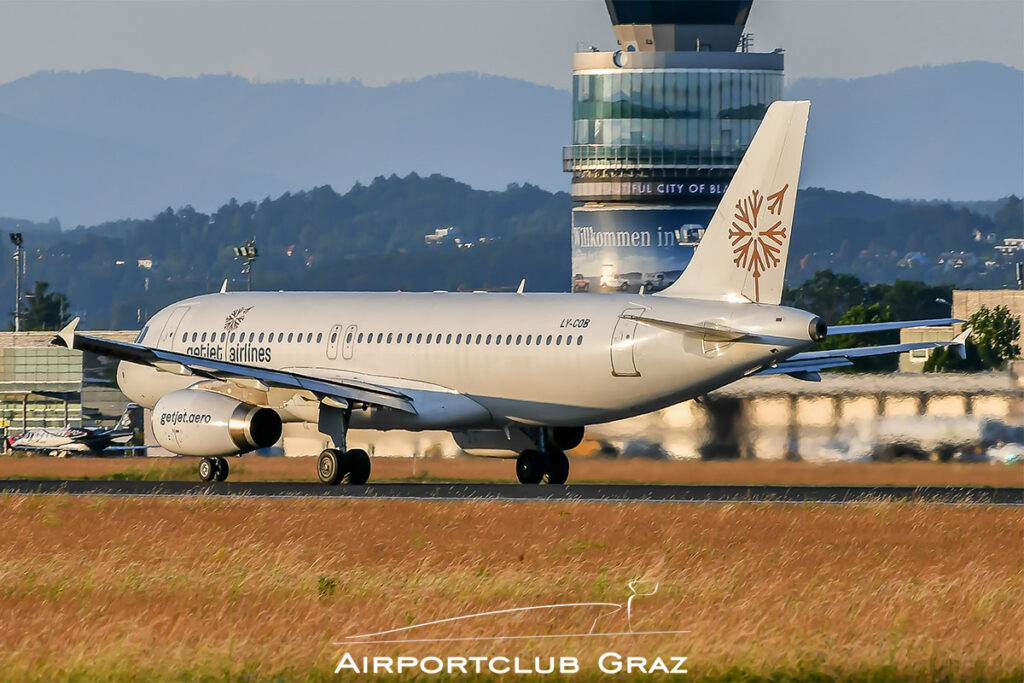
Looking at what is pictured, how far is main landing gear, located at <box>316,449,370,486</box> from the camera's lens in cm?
4288

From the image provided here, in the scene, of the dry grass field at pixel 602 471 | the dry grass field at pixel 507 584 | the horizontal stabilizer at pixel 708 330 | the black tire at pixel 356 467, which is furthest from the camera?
the dry grass field at pixel 602 471

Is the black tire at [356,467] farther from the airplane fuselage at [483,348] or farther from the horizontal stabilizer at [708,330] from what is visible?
the horizontal stabilizer at [708,330]

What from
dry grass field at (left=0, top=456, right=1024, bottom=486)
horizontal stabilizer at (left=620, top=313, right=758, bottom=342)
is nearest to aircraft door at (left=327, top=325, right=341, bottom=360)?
dry grass field at (left=0, top=456, right=1024, bottom=486)

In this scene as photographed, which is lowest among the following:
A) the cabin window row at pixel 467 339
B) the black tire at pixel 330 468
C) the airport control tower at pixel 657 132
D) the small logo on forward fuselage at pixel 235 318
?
the black tire at pixel 330 468

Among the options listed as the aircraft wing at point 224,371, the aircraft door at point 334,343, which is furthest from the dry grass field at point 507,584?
the aircraft door at point 334,343

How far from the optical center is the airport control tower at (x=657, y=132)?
144375 mm

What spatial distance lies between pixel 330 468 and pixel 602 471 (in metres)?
7.45

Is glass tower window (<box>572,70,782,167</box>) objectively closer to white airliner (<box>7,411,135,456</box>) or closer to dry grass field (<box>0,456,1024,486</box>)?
white airliner (<box>7,411,135,456</box>)

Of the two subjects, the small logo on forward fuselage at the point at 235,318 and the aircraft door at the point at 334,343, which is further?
the small logo on forward fuselage at the point at 235,318

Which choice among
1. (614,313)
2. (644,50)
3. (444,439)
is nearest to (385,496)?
(614,313)

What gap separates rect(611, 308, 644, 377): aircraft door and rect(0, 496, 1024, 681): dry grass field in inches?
236

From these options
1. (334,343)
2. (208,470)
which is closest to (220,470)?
(208,470)

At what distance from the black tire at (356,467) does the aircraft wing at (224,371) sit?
1.29m

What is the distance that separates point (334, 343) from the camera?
46.2 meters
